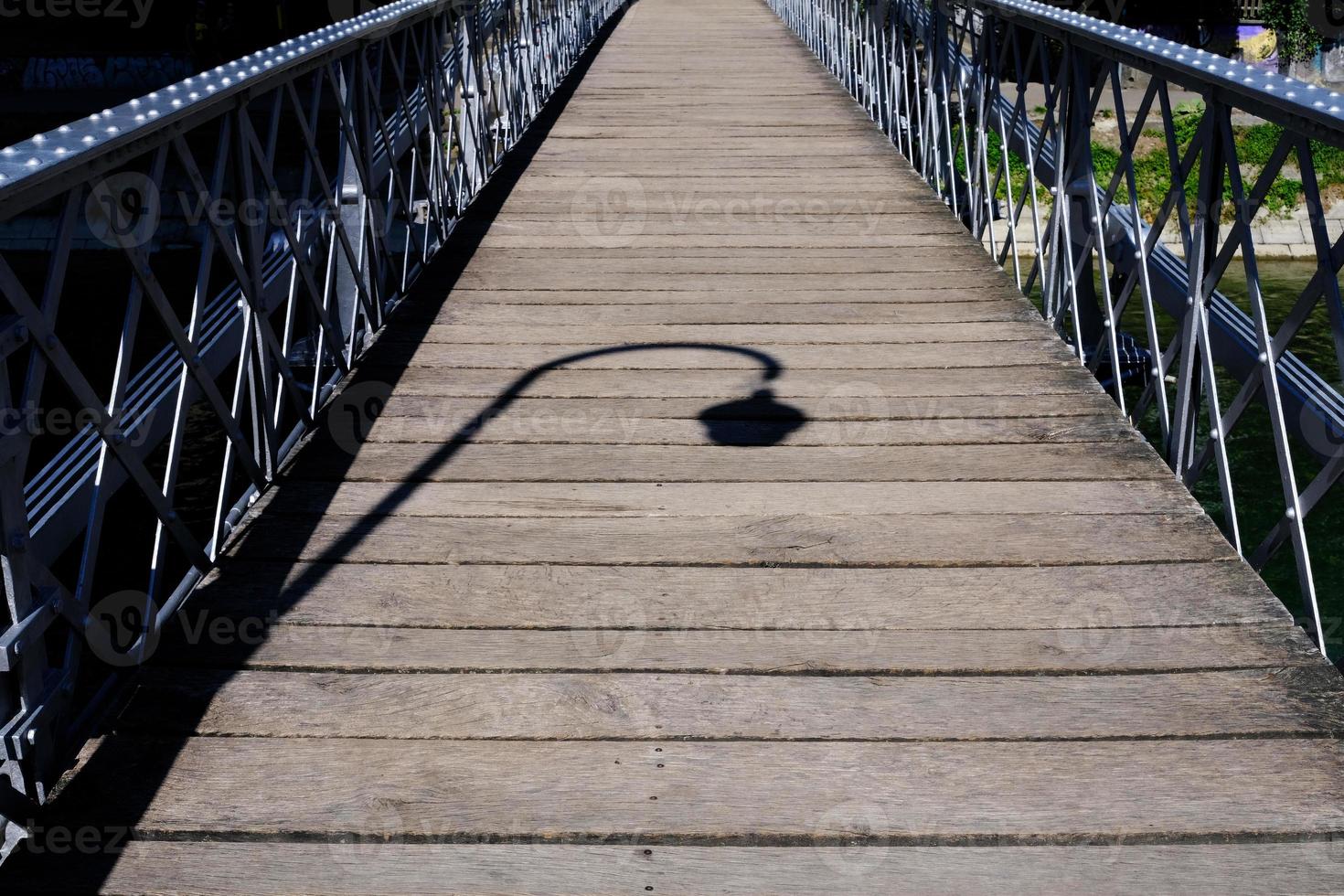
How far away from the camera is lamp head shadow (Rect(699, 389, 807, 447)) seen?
3531 mm

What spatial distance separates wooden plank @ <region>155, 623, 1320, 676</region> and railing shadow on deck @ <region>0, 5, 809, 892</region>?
93 mm

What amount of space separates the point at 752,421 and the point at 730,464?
11.6 inches

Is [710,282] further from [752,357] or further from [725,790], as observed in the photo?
[725,790]

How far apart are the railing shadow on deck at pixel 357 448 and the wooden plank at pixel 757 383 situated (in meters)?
0.05

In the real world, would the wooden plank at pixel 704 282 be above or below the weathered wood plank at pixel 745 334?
above

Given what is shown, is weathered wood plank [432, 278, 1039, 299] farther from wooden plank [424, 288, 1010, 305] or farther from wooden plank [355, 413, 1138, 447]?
wooden plank [355, 413, 1138, 447]

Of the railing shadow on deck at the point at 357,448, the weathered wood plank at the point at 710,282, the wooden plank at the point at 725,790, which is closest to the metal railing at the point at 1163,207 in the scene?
the weathered wood plank at the point at 710,282

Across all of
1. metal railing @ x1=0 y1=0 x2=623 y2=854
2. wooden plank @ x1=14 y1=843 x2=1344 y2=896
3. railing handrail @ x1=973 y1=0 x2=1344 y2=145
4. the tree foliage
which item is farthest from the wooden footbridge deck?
the tree foliage

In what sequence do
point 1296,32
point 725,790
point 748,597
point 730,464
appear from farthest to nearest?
point 1296,32, point 730,464, point 748,597, point 725,790

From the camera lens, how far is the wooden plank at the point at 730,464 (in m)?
3.28

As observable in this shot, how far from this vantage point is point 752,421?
3.64 meters

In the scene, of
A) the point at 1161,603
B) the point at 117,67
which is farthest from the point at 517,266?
the point at 117,67

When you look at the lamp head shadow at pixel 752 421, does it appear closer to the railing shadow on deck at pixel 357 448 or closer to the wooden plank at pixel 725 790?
the railing shadow on deck at pixel 357 448

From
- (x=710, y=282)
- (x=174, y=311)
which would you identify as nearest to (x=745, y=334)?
(x=710, y=282)
